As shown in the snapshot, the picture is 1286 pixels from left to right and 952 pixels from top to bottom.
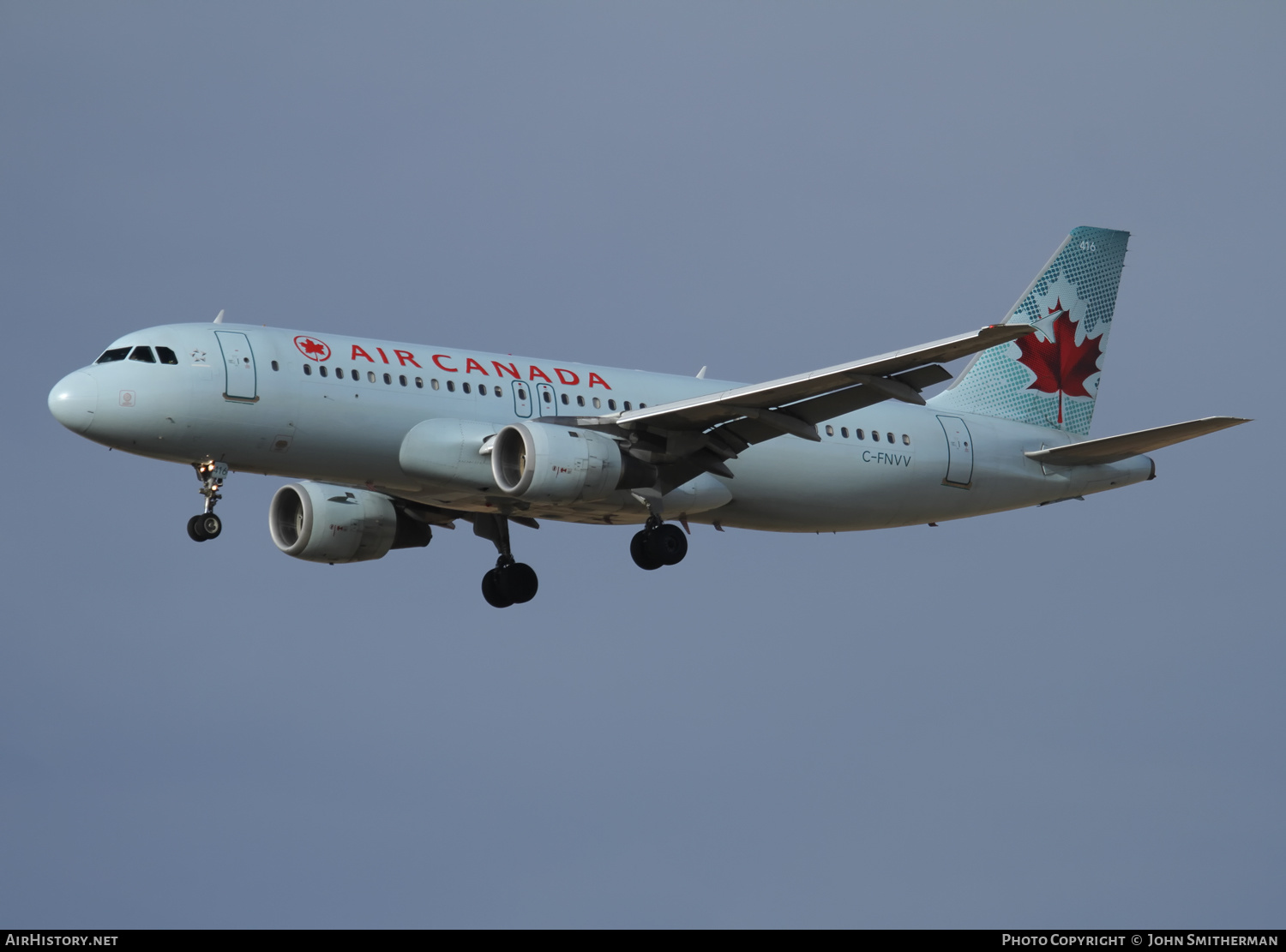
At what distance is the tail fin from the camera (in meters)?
48.6

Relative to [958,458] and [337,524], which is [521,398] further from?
[958,458]

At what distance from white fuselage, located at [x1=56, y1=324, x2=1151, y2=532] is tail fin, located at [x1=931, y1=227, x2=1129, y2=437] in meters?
1.09

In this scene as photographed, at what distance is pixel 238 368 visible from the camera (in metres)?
38.1

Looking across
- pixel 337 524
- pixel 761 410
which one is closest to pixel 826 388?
pixel 761 410

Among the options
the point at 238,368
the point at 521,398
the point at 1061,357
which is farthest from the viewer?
the point at 1061,357

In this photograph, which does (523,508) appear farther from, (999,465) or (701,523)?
(999,465)

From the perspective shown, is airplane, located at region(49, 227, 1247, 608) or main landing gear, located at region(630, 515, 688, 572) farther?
main landing gear, located at region(630, 515, 688, 572)

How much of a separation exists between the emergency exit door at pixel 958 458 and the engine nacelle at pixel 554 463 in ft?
32.2

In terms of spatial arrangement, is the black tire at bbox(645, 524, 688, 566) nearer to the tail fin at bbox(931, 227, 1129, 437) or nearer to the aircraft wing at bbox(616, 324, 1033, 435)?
the aircraft wing at bbox(616, 324, 1033, 435)

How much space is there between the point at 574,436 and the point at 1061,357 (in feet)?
53.6


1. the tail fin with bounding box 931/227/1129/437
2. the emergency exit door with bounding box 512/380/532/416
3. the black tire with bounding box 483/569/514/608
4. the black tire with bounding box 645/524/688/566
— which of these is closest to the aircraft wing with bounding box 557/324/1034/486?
the emergency exit door with bounding box 512/380/532/416

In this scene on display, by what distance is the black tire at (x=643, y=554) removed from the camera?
42062 mm

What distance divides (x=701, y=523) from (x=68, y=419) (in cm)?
1473

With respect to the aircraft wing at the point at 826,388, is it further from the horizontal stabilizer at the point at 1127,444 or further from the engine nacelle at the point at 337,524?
the engine nacelle at the point at 337,524
